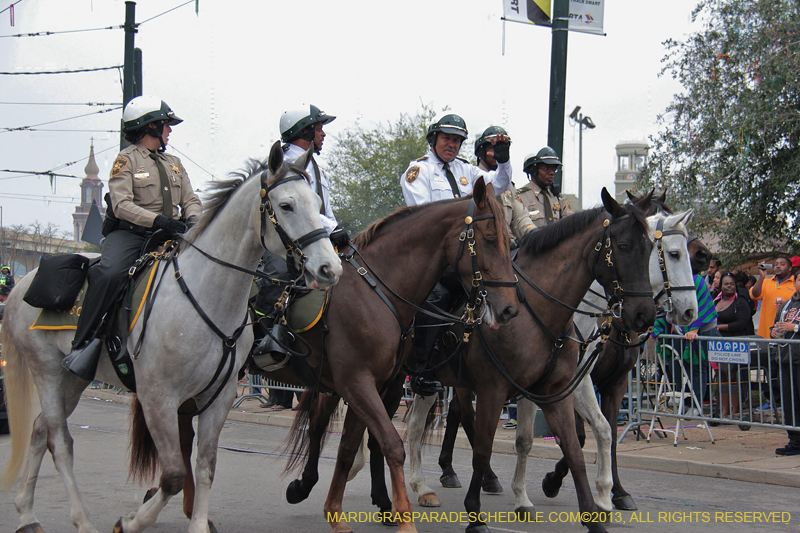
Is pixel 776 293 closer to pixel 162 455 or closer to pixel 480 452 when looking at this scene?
pixel 480 452

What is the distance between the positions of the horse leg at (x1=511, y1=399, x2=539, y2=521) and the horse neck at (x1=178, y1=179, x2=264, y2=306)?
2.94 metres

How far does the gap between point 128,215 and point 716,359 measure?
24.1 ft

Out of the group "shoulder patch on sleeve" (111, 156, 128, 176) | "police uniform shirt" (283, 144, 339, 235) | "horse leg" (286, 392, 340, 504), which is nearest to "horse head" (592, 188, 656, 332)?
"police uniform shirt" (283, 144, 339, 235)

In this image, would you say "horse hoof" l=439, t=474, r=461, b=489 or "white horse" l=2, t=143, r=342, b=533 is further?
"horse hoof" l=439, t=474, r=461, b=489

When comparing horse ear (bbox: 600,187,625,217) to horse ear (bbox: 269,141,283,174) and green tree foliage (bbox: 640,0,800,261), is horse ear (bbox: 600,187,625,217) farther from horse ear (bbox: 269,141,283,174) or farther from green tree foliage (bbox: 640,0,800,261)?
green tree foliage (bbox: 640,0,800,261)

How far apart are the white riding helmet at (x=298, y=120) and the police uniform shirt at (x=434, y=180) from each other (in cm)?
97

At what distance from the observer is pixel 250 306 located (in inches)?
238

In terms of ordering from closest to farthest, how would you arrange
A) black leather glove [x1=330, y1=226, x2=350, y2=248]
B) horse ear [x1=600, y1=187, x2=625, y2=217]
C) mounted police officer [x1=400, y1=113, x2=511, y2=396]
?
black leather glove [x1=330, y1=226, x2=350, y2=248]
horse ear [x1=600, y1=187, x2=625, y2=217]
mounted police officer [x1=400, y1=113, x2=511, y2=396]

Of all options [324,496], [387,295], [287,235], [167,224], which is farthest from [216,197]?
[324,496]

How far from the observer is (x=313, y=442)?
21.4 feet

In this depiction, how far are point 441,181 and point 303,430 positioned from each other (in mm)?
2511

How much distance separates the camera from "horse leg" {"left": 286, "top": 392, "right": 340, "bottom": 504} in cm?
639

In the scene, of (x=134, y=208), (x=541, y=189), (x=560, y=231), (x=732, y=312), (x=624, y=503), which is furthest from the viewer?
(x=732, y=312)

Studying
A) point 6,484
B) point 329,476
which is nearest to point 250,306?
point 6,484
